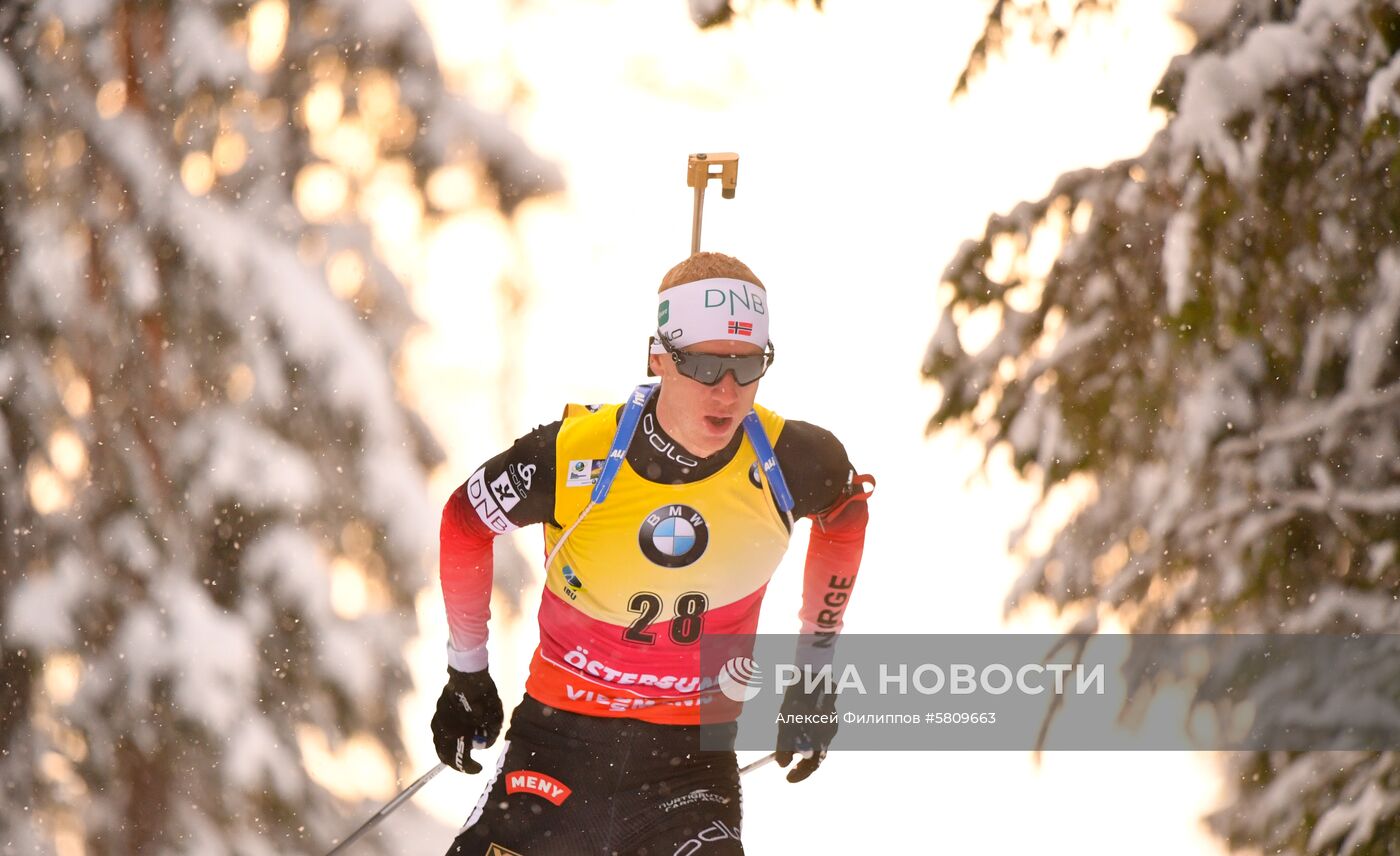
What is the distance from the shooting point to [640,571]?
129 inches

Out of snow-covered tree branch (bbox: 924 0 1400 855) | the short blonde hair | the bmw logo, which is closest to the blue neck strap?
the bmw logo

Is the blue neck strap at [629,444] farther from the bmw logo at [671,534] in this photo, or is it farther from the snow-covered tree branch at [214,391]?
the snow-covered tree branch at [214,391]

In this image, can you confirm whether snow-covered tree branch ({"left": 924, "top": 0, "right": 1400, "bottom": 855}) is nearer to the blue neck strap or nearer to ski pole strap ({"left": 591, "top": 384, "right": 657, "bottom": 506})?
the blue neck strap

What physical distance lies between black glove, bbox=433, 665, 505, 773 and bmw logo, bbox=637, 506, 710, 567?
0.65 meters

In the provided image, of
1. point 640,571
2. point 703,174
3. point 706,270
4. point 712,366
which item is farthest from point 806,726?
point 703,174

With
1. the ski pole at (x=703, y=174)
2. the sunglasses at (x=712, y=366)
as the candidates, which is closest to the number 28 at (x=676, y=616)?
the sunglasses at (x=712, y=366)

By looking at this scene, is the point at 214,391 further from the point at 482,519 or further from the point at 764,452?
the point at 764,452

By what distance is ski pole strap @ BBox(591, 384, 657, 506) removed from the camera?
3.17m

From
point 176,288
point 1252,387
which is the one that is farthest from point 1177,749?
point 176,288

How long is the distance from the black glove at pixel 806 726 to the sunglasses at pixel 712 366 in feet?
3.53

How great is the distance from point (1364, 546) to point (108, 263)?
5.18 m

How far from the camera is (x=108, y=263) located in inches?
200

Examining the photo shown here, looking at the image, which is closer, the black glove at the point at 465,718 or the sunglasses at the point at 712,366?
the sunglasses at the point at 712,366

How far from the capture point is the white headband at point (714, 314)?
311 cm
